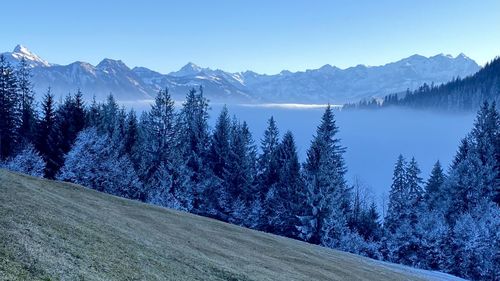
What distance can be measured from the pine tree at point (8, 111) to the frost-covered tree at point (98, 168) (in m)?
13.1

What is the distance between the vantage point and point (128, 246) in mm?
23766

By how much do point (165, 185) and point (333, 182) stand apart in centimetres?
2647

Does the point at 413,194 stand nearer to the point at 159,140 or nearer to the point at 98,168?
the point at 159,140

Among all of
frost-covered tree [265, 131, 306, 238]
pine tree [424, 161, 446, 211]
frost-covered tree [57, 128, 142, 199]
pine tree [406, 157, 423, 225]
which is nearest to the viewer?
frost-covered tree [57, 128, 142, 199]

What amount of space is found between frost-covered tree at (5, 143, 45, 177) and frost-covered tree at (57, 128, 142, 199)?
10.4 feet

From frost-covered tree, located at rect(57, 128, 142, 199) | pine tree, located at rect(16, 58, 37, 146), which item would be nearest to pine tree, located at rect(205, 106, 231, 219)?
frost-covered tree, located at rect(57, 128, 142, 199)

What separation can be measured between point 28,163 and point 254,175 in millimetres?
37238

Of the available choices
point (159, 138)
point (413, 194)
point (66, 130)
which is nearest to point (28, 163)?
point (66, 130)

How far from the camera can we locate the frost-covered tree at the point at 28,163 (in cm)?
6078

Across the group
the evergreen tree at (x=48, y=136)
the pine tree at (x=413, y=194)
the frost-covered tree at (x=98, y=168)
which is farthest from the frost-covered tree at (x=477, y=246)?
the evergreen tree at (x=48, y=136)

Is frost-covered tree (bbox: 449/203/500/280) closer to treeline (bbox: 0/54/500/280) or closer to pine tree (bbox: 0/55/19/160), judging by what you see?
treeline (bbox: 0/54/500/280)

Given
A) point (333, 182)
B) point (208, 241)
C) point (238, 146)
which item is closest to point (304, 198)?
point (333, 182)

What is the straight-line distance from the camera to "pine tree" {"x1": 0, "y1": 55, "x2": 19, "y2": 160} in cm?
7081

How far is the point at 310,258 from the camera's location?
38.1 metres
